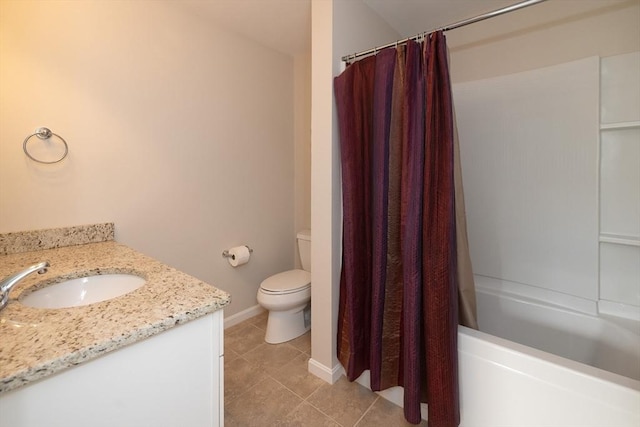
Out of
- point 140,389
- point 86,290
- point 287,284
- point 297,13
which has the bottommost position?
point 287,284

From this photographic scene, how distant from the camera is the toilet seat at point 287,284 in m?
1.90

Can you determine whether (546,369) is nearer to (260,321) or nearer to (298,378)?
(298,378)

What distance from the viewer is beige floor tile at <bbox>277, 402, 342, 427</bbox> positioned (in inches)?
51.7

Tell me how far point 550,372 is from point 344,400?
96 cm

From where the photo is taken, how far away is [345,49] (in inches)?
61.2

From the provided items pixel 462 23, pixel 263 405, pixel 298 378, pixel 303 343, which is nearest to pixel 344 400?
pixel 298 378

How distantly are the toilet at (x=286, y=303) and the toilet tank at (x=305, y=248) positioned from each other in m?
0.15

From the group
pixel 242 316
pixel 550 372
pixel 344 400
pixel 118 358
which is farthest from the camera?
pixel 242 316

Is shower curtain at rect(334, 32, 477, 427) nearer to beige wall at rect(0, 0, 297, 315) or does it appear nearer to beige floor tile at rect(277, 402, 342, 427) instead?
beige floor tile at rect(277, 402, 342, 427)

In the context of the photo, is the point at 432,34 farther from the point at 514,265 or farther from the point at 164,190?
the point at 164,190

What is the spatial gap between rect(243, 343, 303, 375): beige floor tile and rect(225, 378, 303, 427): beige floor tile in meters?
0.15

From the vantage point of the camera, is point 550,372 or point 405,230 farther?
point 405,230

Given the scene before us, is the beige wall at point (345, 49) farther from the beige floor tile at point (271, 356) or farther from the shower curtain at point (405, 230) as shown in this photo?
the beige floor tile at point (271, 356)

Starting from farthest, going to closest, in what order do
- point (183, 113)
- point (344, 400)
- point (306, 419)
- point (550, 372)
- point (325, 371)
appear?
point (183, 113) → point (325, 371) → point (344, 400) → point (306, 419) → point (550, 372)
